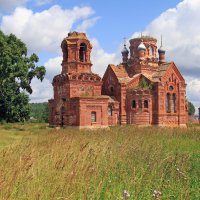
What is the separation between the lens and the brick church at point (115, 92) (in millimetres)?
33438

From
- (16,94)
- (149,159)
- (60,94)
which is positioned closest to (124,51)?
(60,94)

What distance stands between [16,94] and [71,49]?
6.85m

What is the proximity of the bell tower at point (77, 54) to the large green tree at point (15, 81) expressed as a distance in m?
2.56

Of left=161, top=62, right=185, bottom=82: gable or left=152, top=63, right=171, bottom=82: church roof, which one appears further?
left=161, top=62, right=185, bottom=82: gable

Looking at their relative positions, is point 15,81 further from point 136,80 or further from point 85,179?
point 85,179

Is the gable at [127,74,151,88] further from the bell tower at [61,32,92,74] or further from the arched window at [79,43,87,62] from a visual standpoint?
the arched window at [79,43,87,62]

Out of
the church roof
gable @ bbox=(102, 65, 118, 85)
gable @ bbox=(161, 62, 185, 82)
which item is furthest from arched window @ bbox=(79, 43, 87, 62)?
gable @ bbox=(161, 62, 185, 82)

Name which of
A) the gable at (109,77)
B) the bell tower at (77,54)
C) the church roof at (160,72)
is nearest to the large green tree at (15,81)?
the bell tower at (77,54)

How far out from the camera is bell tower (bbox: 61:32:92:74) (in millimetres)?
34469

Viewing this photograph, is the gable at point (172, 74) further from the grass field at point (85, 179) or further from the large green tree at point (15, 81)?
the grass field at point (85, 179)

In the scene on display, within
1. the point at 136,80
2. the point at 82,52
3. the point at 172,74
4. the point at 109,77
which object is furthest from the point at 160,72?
the point at 82,52

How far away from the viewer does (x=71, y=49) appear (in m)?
34.9

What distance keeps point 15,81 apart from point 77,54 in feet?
21.1

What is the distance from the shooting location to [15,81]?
112 ft
